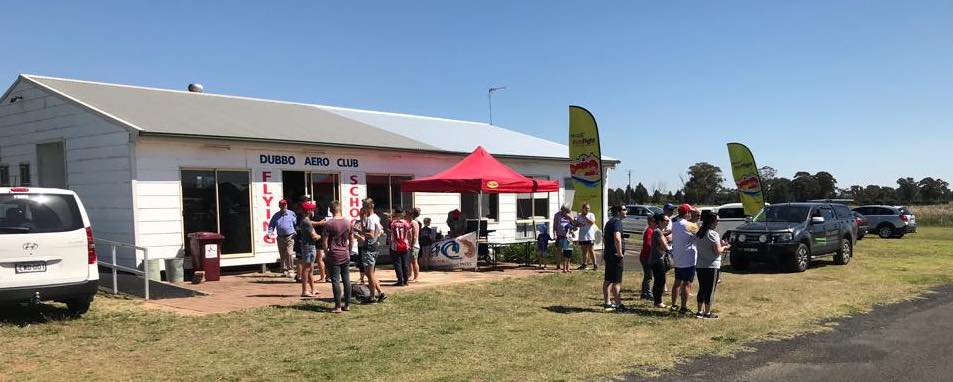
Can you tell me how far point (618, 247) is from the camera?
941 cm

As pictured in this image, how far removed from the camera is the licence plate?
7992 millimetres

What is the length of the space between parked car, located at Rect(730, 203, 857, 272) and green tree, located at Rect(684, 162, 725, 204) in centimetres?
7476

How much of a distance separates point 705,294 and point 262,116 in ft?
37.6

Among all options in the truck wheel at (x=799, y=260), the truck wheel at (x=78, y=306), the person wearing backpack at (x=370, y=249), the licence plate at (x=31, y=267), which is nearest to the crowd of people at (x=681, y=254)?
the person wearing backpack at (x=370, y=249)

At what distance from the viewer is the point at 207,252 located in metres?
12.3

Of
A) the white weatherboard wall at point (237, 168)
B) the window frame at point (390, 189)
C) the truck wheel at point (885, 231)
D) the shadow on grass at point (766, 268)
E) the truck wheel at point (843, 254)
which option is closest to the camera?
the white weatherboard wall at point (237, 168)

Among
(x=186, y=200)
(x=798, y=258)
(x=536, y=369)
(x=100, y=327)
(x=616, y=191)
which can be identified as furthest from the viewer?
(x=616, y=191)

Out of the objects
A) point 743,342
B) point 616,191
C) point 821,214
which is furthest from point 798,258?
point 616,191

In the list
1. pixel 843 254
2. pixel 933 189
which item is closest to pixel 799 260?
pixel 843 254

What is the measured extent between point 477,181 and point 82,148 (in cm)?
777

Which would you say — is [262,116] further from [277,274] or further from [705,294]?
[705,294]

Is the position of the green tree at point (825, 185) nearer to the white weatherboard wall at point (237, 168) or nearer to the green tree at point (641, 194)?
the green tree at point (641, 194)

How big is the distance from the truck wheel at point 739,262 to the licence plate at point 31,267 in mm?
13041

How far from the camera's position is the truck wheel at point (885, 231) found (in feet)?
95.5
